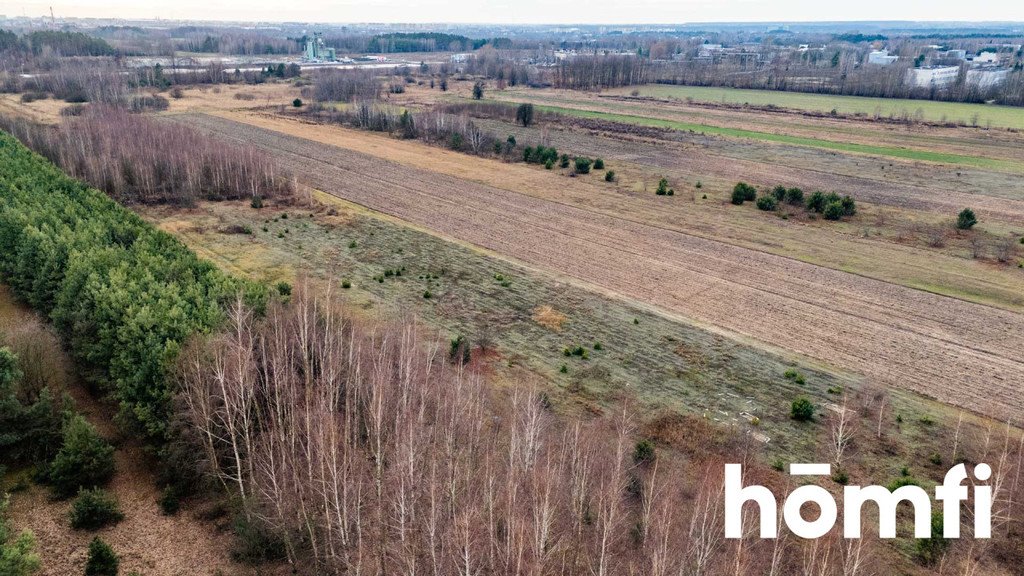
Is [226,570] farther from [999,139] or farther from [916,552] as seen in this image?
[999,139]

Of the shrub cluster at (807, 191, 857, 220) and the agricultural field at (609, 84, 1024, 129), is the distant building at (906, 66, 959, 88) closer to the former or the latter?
the agricultural field at (609, 84, 1024, 129)

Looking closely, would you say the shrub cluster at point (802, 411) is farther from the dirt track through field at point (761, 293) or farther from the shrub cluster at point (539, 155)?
the shrub cluster at point (539, 155)

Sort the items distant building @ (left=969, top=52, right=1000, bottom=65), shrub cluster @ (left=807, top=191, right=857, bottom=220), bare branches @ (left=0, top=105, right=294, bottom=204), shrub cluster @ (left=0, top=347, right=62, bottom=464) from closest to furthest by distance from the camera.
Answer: shrub cluster @ (left=0, top=347, right=62, bottom=464) → shrub cluster @ (left=807, top=191, right=857, bottom=220) → bare branches @ (left=0, top=105, right=294, bottom=204) → distant building @ (left=969, top=52, right=1000, bottom=65)

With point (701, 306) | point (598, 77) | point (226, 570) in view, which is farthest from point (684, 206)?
point (598, 77)

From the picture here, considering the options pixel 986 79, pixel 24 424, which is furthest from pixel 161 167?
pixel 986 79

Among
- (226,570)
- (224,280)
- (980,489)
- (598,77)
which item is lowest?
(226,570)

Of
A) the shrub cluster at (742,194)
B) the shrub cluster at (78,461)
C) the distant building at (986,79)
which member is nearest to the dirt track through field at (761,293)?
the shrub cluster at (742,194)

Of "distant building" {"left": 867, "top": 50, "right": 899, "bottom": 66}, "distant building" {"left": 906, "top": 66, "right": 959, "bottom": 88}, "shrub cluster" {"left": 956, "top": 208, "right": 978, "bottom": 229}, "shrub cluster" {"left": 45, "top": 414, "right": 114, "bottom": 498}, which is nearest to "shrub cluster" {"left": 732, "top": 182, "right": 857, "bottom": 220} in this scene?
"shrub cluster" {"left": 956, "top": 208, "right": 978, "bottom": 229}
